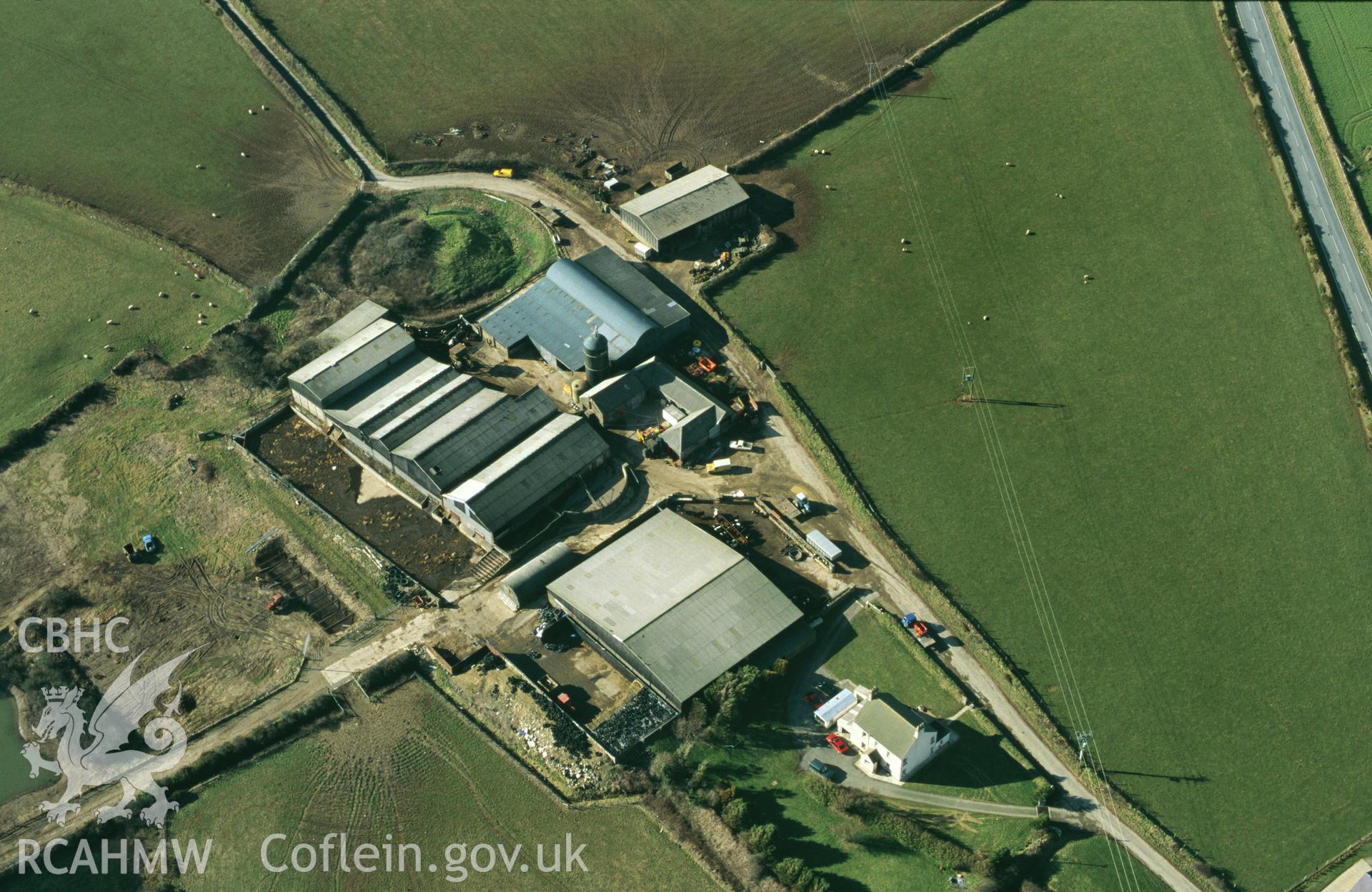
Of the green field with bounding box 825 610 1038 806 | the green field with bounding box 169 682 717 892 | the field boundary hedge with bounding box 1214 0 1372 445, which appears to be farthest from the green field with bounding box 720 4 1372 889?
the green field with bounding box 169 682 717 892

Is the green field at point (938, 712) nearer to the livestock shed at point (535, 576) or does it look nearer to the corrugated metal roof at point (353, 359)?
the livestock shed at point (535, 576)

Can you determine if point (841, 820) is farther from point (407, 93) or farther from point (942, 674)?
point (407, 93)

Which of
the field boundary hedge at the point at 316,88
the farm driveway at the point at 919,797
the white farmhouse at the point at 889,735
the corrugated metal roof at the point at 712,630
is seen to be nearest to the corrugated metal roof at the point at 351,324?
the field boundary hedge at the point at 316,88

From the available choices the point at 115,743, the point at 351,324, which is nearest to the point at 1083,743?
the point at 115,743

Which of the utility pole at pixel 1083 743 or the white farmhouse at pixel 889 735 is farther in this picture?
the utility pole at pixel 1083 743

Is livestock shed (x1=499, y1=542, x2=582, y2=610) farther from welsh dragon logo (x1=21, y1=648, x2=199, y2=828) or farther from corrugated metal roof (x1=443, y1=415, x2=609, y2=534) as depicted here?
welsh dragon logo (x1=21, y1=648, x2=199, y2=828)

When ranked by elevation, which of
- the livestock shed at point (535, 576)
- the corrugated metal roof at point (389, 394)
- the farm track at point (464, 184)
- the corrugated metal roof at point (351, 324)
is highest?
the farm track at point (464, 184)

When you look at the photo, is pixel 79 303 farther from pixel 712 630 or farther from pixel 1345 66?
pixel 1345 66
